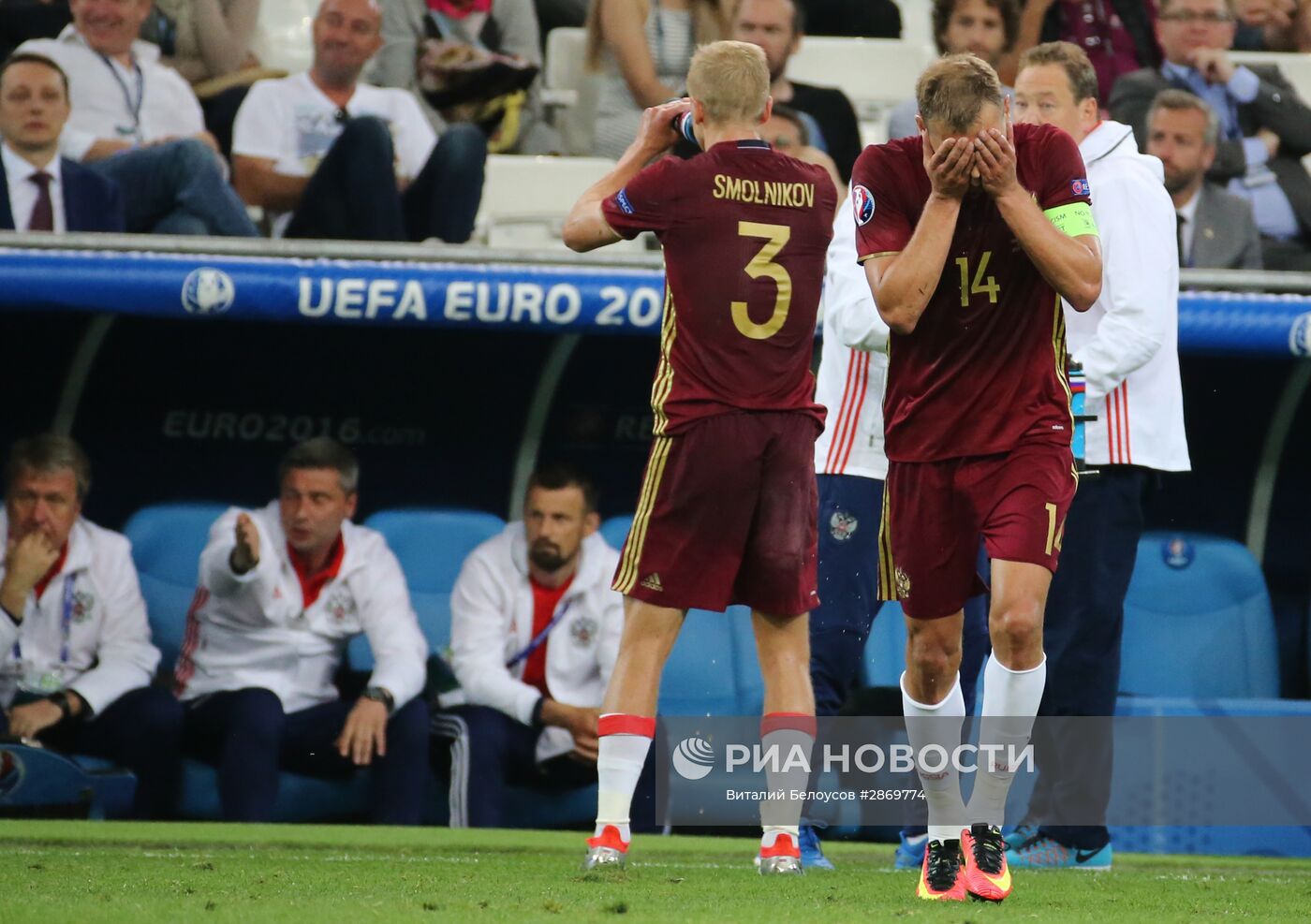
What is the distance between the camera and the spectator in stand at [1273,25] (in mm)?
9227

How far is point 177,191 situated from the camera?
21.9 ft

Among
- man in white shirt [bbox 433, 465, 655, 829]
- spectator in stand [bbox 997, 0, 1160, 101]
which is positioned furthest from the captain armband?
spectator in stand [bbox 997, 0, 1160, 101]

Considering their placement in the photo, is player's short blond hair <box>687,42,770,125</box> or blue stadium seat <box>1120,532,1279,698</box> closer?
player's short blond hair <box>687,42,770,125</box>

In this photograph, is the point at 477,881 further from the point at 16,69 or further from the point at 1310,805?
the point at 16,69

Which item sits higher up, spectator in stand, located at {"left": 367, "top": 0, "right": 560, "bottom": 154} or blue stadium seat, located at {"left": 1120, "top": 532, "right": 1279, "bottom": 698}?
spectator in stand, located at {"left": 367, "top": 0, "right": 560, "bottom": 154}

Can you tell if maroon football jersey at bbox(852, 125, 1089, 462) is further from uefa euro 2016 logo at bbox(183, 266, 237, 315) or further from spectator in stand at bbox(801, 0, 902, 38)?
spectator in stand at bbox(801, 0, 902, 38)

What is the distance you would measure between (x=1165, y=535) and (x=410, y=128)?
3.29 meters

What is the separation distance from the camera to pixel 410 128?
24.8 feet

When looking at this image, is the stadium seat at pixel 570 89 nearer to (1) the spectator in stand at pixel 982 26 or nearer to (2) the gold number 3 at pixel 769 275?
(1) the spectator in stand at pixel 982 26

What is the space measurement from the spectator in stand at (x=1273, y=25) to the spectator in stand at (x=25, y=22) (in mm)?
5336

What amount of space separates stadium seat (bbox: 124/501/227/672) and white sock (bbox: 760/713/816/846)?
323cm

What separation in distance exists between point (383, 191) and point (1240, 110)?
375cm

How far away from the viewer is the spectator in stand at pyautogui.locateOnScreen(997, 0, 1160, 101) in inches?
333

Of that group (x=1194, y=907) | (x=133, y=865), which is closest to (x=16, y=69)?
(x=133, y=865)
